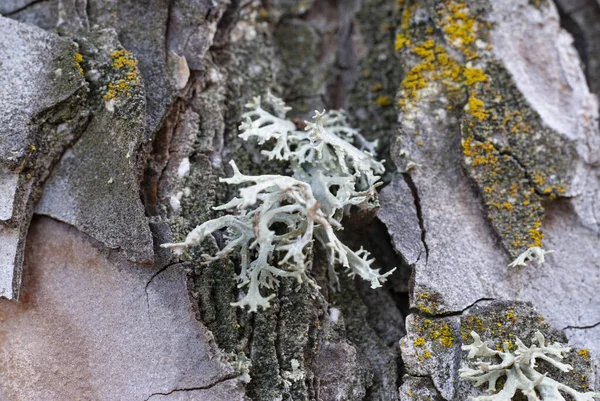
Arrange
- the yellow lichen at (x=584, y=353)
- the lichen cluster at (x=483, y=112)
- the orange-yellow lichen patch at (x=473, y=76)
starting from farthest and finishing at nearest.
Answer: the orange-yellow lichen patch at (x=473, y=76) → the lichen cluster at (x=483, y=112) → the yellow lichen at (x=584, y=353)

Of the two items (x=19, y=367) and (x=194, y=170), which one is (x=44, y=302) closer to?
(x=19, y=367)

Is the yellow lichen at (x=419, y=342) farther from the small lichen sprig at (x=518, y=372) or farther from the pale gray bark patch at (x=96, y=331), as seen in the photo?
the pale gray bark patch at (x=96, y=331)

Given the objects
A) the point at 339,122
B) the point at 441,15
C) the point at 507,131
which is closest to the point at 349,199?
the point at 339,122

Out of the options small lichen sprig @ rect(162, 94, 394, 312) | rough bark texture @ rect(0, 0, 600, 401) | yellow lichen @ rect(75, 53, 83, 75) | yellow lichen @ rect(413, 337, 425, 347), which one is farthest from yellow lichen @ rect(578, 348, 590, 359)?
yellow lichen @ rect(75, 53, 83, 75)

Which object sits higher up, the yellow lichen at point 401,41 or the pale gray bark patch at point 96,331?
the yellow lichen at point 401,41

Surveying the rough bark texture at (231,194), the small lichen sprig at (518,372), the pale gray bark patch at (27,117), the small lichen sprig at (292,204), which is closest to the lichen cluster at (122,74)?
the rough bark texture at (231,194)

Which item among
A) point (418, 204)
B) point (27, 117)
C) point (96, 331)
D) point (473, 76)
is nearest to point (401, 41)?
point (473, 76)
